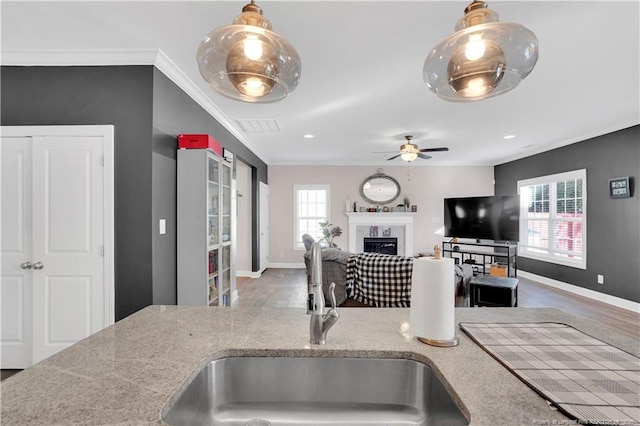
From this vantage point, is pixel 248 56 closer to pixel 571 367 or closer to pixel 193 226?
pixel 571 367

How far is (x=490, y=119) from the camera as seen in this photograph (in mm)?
4098

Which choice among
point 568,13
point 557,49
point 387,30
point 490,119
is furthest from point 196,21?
point 490,119

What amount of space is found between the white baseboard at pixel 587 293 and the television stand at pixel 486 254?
428 mm

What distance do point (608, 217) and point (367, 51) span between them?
15.2ft

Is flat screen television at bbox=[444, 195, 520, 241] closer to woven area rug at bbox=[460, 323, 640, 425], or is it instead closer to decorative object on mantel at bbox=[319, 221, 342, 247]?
decorative object on mantel at bbox=[319, 221, 342, 247]

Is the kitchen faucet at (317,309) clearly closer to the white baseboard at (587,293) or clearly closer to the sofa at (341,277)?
the sofa at (341,277)

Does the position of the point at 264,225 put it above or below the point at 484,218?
below

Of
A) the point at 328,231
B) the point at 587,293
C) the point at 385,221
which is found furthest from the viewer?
the point at 385,221

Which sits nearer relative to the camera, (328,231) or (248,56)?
(248,56)

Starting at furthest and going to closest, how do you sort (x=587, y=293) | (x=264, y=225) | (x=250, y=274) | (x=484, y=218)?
(x=264, y=225), (x=250, y=274), (x=484, y=218), (x=587, y=293)

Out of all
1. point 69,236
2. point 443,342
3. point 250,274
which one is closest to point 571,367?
point 443,342

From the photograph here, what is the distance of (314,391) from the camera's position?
1.00 m

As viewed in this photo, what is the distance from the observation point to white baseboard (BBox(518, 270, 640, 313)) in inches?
165

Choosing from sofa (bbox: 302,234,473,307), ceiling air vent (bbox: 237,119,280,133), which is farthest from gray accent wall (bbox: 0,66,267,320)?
ceiling air vent (bbox: 237,119,280,133)
